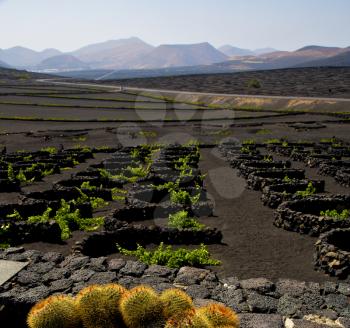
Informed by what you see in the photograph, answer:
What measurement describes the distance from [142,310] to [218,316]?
1.47 m

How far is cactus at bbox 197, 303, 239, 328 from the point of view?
8297 millimetres

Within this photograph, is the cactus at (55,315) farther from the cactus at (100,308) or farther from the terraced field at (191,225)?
the terraced field at (191,225)

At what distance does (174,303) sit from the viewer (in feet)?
29.9

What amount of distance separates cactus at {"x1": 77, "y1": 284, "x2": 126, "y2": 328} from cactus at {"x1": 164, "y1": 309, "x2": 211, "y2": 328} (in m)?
1.41

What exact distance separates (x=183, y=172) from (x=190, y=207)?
8.68m

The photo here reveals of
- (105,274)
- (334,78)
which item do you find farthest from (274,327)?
(334,78)

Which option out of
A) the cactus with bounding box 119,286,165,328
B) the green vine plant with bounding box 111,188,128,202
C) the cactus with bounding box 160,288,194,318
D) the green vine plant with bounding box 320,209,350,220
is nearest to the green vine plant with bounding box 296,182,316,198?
the green vine plant with bounding box 320,209,350,220

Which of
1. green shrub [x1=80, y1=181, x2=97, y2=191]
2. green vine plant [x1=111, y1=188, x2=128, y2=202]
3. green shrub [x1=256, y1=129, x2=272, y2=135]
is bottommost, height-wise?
green shrub [x1=256, y1=129, x2=272, y2=135]

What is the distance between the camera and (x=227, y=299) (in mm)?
11320

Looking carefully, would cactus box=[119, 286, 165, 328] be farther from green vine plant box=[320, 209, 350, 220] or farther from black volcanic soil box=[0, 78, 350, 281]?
green vine plant box=[320, 209, 350, 220]

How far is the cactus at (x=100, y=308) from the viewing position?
901cm

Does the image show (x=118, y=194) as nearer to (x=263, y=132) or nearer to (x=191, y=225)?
(x=191, y=225)

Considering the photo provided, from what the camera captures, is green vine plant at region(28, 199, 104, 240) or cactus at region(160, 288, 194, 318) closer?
cactus at region(160, 288, 194, 318)

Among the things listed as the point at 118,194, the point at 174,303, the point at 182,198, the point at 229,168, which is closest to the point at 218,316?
the point at 174,303
